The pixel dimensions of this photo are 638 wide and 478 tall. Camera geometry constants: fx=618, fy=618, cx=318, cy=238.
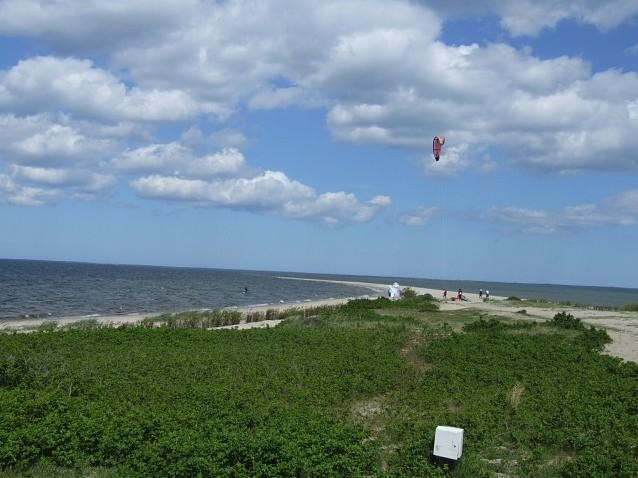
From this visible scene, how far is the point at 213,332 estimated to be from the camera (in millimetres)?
23125

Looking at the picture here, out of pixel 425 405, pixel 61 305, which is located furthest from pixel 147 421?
pixel 61 305

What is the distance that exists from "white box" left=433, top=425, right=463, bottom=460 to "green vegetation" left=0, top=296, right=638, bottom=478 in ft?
0.83

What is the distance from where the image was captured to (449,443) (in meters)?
9.13

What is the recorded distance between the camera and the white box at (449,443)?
9.07m

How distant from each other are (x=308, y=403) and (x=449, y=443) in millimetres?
4460

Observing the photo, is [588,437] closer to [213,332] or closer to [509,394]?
[509,394]

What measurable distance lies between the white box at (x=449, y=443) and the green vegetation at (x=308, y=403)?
251mm

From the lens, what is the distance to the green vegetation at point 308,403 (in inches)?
354

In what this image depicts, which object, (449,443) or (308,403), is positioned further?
(308,403)

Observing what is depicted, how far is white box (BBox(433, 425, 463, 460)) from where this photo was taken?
9070 mm

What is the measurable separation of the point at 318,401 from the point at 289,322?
17.0 metres

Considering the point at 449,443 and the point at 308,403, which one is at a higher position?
the point at 449,443

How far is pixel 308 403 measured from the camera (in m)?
13.0

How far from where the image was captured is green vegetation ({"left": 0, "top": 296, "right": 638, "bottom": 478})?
29.5ft
